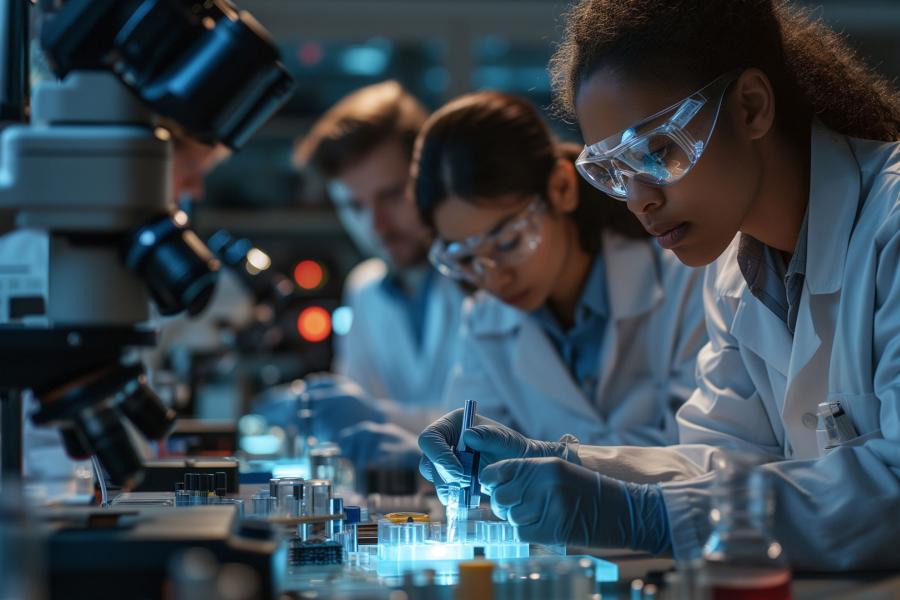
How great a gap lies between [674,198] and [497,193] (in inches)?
33.2

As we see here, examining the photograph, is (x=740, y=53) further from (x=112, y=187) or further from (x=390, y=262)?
(x=390, y=262)

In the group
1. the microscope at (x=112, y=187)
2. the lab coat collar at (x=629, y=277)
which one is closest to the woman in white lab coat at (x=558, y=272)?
the lab coat collar at (x=629, y=277)

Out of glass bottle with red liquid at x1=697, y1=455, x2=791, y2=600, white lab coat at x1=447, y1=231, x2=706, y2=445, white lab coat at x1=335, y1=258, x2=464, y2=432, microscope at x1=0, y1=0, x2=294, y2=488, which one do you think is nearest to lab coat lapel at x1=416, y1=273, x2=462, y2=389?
white lab coat at x1=335, y1=258, x2=464, y2=432

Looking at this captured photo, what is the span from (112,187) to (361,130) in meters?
2.55

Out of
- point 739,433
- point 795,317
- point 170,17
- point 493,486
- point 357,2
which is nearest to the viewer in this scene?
point 170,17

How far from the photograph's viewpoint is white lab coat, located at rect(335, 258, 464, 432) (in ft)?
12.5

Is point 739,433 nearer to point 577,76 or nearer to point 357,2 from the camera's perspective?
point 577,76

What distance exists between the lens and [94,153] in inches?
43.3

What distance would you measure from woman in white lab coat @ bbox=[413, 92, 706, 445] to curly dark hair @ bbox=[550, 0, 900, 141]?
594 millimetres

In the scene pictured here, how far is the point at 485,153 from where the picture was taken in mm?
2377

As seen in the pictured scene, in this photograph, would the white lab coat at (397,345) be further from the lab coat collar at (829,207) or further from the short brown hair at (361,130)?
the lab coat collar at (829,207)

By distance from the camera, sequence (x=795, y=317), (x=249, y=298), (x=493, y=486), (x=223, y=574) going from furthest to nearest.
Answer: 1. (x=249, y=298)
2. (x=795, y=317)
3. (x=493, y=486)
4. (x=223, y=574)

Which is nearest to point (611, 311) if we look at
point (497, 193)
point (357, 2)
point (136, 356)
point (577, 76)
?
point (497, 193)

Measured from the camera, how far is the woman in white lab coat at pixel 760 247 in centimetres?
134
